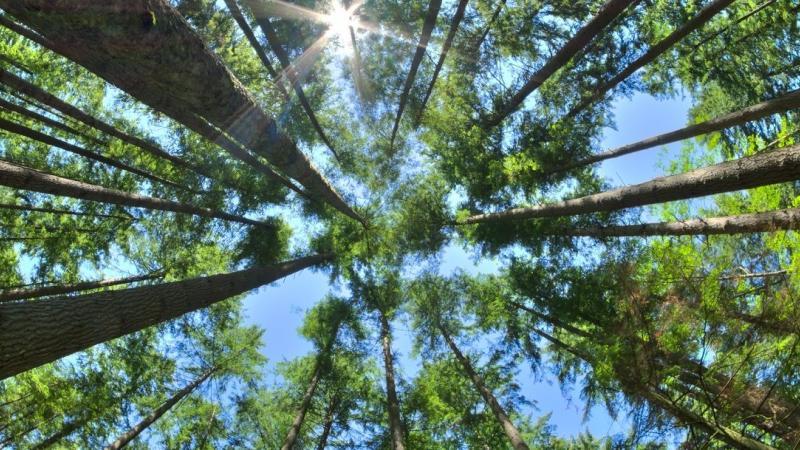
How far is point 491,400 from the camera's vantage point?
10711 millimetres

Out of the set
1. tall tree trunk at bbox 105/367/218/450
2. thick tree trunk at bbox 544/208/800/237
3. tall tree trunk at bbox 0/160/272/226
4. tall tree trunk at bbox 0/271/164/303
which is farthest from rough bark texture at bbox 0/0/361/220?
tall tree trunk at bbox 105/367/218/450

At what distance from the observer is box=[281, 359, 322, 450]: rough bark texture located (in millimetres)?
10656

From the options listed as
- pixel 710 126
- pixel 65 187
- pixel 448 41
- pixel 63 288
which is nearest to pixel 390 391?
pixel 63 288

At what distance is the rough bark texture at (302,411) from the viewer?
10.7m

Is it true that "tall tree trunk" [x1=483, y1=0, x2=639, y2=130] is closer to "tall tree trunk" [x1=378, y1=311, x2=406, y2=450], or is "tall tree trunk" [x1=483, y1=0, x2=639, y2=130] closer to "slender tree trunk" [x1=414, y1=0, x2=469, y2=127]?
"slender tree trunk" [x1=414, y1=0, x2=469, y2=127]

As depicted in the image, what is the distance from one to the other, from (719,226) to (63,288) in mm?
13782

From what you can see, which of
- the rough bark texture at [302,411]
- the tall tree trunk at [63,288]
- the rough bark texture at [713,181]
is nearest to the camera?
the rough bark texture at [713,181]

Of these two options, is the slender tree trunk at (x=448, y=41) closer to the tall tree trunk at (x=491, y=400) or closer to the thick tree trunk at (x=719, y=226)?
the thick tree trunk at (x=719, y=226)

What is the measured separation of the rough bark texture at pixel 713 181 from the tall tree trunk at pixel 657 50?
336cm

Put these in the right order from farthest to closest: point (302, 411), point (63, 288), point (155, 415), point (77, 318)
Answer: point (302, 411) < point (155, 415) < point (63, 288) < point (77, 318)

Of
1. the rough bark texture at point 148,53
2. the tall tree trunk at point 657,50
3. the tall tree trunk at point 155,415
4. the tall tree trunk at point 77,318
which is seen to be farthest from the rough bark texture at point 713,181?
the tall tree trunk at point 155,415

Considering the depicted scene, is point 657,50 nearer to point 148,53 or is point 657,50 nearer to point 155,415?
point 148,53

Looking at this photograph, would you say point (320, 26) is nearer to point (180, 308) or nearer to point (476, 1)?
point (476, 1)

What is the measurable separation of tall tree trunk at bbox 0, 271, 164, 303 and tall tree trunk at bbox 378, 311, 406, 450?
759 cm
